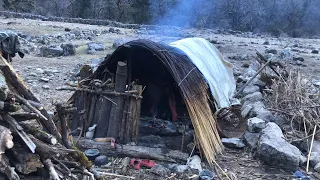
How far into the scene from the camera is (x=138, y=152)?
200 inches

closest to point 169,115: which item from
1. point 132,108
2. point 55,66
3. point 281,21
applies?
point 132,108

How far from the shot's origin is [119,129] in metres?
5.43

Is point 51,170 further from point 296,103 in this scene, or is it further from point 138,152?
point 296,103

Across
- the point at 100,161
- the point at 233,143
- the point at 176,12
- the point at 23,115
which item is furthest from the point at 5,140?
the point at 176,12

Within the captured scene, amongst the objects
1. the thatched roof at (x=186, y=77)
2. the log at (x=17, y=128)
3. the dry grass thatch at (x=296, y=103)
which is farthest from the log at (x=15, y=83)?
the dry grass thatch at (x=296, y=103)

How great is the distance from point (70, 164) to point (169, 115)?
3.51 metres

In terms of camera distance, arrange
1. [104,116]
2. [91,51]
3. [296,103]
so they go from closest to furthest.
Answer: [104,116], [296,103], [91,51]

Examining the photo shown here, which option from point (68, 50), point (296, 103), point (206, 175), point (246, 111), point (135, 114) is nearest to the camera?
point (206, 175)

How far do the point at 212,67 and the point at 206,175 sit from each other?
12.5ft

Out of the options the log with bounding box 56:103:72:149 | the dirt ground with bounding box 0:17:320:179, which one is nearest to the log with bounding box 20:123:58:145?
the log with bounding box 56:103:72:149

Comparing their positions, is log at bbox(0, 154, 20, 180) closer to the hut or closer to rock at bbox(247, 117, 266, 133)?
the hut

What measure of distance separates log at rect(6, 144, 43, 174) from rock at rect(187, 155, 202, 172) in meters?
2.38

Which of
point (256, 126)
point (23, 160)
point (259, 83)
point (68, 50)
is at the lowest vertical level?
point (256, 126)

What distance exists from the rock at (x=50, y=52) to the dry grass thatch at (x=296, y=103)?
28.3ft
